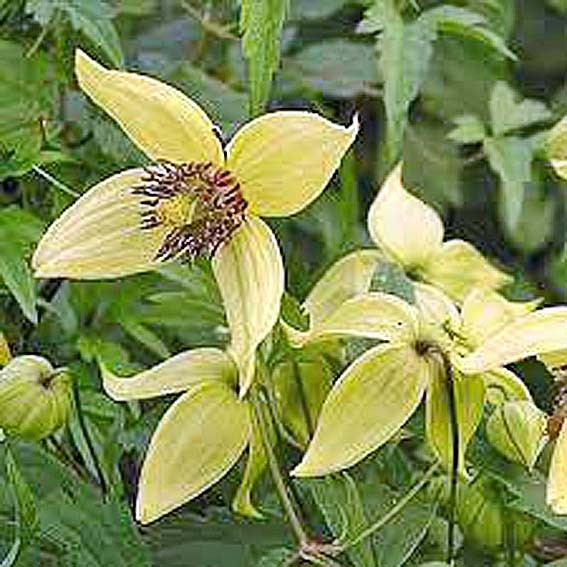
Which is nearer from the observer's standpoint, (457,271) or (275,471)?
(275,471)

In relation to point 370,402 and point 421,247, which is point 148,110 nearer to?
point 370,402

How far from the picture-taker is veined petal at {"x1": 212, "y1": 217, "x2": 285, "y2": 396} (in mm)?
965

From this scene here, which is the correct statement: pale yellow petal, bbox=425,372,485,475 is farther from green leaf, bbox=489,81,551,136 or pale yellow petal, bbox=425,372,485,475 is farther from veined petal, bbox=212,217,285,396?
green leaf, bbox=489,81,551,136

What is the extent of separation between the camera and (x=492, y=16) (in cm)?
154

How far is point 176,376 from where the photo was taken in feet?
3.42

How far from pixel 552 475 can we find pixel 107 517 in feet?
0.78

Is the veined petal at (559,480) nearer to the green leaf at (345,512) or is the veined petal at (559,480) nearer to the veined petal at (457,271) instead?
the green leaf at (345,512)

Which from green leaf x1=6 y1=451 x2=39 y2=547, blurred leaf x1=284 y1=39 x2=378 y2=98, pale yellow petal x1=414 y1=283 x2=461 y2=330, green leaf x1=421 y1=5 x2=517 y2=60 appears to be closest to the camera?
green leaf x1=6 y1=451 x2=39 y2=547

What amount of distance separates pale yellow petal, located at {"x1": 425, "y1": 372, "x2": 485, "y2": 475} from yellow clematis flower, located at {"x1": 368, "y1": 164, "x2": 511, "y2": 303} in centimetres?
21

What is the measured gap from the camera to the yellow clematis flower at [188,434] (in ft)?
3.35

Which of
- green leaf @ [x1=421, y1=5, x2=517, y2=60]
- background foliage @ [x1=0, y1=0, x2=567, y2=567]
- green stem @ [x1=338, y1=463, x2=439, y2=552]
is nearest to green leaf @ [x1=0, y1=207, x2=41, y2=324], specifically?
background foliage @ [x1=0, y1=0, x2=567, y2=567]

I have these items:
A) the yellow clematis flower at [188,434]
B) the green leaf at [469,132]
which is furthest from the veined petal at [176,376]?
the green leaf at [469,132]

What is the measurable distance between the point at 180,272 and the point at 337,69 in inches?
18.6

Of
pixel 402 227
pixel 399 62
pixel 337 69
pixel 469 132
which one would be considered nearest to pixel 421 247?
pixel 402 227
